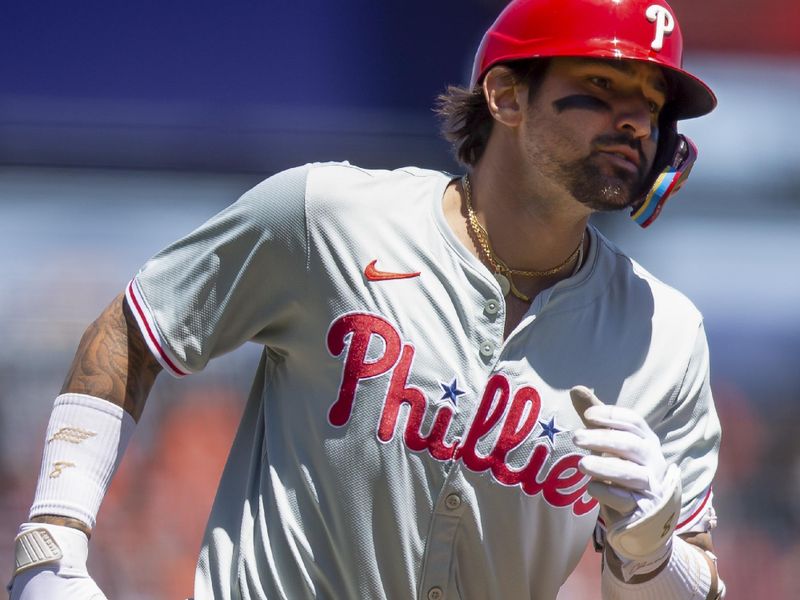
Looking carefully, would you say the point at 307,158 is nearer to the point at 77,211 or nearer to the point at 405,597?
the point at 77,211

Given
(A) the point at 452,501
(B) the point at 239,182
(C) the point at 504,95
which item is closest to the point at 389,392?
(A) the point at 452,501

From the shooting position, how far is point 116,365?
6.81 ft

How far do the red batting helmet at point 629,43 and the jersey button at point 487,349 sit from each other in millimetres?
410

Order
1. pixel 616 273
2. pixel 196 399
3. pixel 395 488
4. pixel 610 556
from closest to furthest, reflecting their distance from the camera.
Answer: pixel 395 488 < pixel 610 556 < pixel 616 273 < pixel 196 399

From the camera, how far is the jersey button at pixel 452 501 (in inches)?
77.8

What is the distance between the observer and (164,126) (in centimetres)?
405

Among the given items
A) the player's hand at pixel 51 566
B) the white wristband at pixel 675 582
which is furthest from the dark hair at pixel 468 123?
the player's hand at pixel 51 566

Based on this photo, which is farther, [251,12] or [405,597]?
[251,12]

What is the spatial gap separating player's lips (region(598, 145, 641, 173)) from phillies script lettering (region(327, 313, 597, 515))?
1.44 feet

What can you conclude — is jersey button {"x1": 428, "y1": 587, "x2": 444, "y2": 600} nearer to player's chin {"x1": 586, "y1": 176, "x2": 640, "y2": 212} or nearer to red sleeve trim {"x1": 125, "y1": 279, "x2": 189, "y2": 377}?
red sleeve trim {"x1": 125, "y1": 279, "x2": 189, "y2": 377}

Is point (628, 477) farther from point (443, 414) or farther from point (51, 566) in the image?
point (51, 566)

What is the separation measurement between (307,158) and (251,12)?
1.87ft

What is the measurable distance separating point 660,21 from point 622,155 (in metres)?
0.27

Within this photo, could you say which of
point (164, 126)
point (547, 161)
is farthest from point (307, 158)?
point (547, 161)
